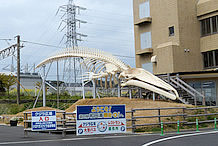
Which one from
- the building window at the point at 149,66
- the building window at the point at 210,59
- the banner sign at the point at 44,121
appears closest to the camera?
the banner sign at the point at 44,121

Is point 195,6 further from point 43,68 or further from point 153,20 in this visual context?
point 43,68

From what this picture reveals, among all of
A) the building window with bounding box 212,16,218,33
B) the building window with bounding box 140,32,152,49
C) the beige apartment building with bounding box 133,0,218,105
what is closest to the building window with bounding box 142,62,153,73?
the beige apartment building with bounding box 133,0,218,105

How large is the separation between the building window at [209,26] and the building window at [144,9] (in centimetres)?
631

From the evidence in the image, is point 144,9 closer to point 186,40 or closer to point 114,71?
point 186,40

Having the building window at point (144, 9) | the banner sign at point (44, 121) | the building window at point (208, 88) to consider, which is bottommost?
the banner sign at point (44, 121)

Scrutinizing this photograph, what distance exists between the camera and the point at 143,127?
55.6 feet

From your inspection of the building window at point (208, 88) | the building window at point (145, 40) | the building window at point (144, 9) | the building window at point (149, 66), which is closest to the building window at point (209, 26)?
the building window at point (208, 88)

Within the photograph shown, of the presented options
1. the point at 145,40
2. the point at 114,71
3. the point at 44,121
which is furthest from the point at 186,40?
the point at 44,121

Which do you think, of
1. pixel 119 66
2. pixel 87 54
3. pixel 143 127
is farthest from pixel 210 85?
pixel 143 127

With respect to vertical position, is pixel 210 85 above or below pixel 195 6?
below

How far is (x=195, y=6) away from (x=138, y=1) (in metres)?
7.15

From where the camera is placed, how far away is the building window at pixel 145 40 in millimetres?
35188

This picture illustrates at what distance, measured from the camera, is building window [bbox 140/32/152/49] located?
3519 cm

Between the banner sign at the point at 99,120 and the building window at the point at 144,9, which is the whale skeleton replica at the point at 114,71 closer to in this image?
the banner sign at the point at 99,120
